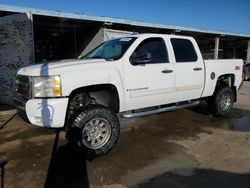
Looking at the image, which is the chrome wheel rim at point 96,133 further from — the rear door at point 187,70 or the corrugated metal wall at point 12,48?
the corrugated metal wall at point 12,48

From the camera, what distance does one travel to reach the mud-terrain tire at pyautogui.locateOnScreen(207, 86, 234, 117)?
6.92 metres

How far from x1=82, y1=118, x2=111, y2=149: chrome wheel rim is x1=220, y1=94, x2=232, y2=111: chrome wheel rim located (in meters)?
3.91

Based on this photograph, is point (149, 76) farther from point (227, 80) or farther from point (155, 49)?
point (227, 80)

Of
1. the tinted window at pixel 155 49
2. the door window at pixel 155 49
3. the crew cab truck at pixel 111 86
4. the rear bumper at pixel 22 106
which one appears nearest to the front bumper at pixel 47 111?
the crew cab truck at pixel 111 86

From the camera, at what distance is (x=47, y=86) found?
4074 millimetres

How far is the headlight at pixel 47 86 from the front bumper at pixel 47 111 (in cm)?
10

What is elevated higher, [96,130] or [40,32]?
[40,32]

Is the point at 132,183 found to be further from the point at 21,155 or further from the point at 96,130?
the point at 21,155

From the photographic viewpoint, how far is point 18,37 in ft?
30.6

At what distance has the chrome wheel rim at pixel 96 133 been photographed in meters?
4.36

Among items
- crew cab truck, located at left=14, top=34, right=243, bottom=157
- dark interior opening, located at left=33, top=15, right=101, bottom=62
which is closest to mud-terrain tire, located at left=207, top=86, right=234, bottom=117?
crew cab truck, located at left=14, top=34, right=243, bottom=157

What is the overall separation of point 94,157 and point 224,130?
3268 millimetres

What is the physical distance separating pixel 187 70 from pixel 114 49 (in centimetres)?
176

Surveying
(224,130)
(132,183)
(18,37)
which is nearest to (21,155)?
(132,183)
